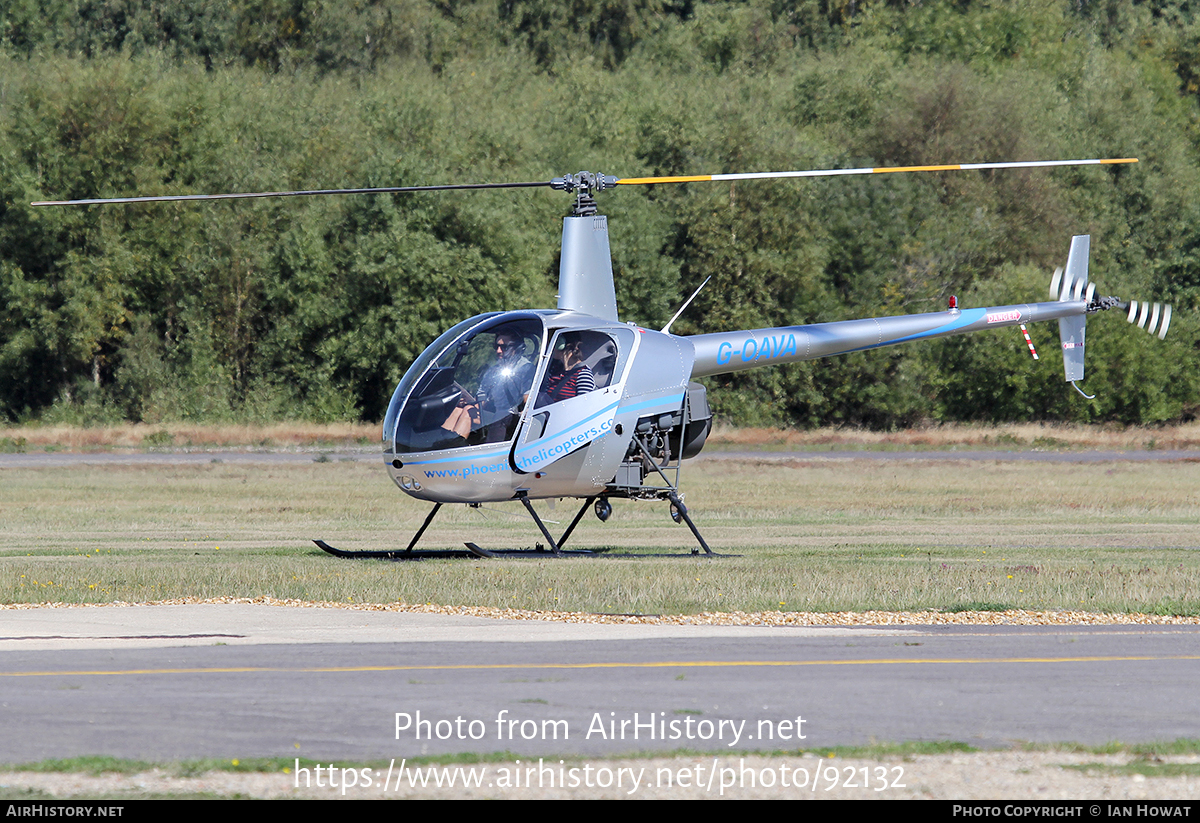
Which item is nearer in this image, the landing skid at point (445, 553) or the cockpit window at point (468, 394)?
the cockpit window at point (468, 394)

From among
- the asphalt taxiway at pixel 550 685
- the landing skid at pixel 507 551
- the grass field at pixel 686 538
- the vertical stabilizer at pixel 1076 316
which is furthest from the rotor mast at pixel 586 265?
the vertical stabilizer at pixel 1076 316

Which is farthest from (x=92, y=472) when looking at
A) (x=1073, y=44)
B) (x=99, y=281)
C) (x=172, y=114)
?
(x=1073, y=44)

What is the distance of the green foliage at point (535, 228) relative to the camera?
2036 inches

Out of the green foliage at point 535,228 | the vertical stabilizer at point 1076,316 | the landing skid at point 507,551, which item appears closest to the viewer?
the landing skid at point 507,551

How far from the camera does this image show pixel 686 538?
22.7 m

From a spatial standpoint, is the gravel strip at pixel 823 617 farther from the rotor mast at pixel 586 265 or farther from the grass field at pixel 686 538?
the rotor mast at pixel 586 265

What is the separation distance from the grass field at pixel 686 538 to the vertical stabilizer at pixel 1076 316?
2.85m

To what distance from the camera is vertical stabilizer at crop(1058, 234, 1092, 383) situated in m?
23.6

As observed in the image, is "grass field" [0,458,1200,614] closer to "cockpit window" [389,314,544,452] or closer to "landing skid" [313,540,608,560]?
"landing skid" [313,540,608,560]

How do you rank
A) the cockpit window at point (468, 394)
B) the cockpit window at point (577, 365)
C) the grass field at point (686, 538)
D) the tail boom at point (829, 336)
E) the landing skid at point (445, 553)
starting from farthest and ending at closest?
the tail boom at point (829, 336), the landing skid at point (445, 553), the cockpit window at point (577, 365), the cockpit window at point (468, 394), the grass field at point (686, 538)

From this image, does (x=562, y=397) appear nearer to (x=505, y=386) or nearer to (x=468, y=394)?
(x=505, y=386)

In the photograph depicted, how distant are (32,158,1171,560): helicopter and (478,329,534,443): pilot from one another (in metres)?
0.01

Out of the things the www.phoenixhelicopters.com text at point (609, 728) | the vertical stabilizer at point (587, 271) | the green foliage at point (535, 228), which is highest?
the vertical stabilizer at point (587, 271)
